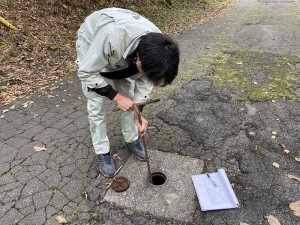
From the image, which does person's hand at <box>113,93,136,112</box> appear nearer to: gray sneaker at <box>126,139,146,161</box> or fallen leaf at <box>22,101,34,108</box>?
gray sneaker at <box>126,139,146,161</box>

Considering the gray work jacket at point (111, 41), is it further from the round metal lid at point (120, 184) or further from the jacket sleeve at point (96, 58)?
the round metal lid at point (120, 184)

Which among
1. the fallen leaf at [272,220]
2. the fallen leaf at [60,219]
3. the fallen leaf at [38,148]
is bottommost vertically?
the fallen leaf at [38,148]

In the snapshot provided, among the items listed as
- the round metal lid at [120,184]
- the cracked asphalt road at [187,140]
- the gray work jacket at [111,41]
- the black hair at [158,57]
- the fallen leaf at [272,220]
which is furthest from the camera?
the round metal lid at [120,184]

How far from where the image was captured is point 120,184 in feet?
9.80

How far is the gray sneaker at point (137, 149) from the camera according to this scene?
10.9 feet

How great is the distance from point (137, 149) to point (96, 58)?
137cm

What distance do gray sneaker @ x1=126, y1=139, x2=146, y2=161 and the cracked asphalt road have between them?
14 cm

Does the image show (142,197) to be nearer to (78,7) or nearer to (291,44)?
(291,44)

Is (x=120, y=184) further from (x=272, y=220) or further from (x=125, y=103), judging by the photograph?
(x=272, y=220)

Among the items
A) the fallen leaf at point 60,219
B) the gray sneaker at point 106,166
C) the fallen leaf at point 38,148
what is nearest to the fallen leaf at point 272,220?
the gray sneaker at point 106,166

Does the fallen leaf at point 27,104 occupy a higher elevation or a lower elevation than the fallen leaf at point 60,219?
lower

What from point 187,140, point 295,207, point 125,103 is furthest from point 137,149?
point 295,207

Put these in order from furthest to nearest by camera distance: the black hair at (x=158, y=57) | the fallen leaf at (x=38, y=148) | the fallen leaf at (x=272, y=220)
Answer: the fallen leaf at (x=38, y=148)
the fallen leaf at (x=272, y=220)
the black hair at (x=158, y=57)

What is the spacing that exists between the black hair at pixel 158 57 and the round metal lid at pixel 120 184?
1.29 metres
